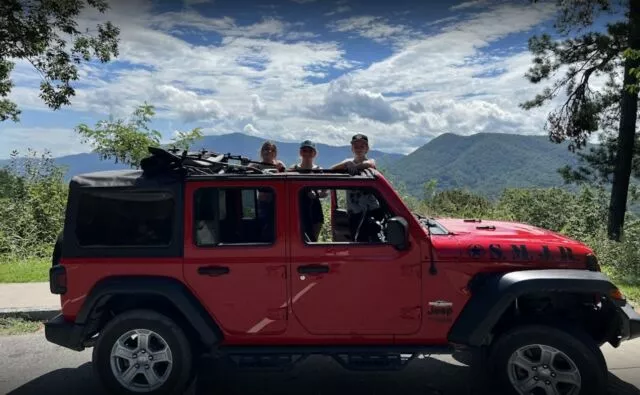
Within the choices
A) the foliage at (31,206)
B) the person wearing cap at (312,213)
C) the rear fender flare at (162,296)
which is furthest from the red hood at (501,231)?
the foliage at (31,206)

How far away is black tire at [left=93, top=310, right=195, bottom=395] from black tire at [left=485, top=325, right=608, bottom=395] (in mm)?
2384

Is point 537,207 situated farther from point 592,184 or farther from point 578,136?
point 592,184

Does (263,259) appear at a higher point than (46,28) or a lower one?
lower

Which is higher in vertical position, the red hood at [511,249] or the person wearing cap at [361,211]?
the person wearing cap at [361,211]

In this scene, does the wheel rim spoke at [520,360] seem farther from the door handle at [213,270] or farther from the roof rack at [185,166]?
the door handle at [213,270]

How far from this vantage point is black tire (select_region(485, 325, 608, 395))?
12.5 feet

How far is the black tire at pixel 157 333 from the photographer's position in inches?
161

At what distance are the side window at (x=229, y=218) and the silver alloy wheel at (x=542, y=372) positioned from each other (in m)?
2.10

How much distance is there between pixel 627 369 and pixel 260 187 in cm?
378

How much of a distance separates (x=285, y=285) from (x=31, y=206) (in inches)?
437

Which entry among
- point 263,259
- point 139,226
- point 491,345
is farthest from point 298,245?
point 491,345

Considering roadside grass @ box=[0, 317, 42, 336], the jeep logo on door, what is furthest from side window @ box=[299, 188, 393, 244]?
roadside grass @ box=[0, 317, 42, 336]

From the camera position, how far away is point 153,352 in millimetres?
4109

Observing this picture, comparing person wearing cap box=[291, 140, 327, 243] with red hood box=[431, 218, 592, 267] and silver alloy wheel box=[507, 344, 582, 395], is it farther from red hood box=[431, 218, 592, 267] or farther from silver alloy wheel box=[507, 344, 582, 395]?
silver alloy wheel box=[507, 344, 582, 395]
